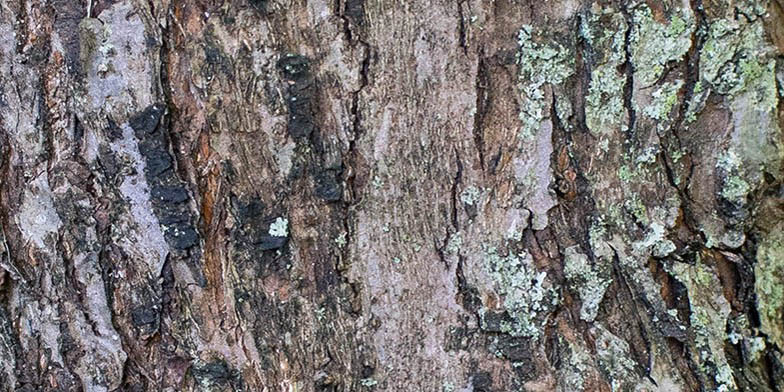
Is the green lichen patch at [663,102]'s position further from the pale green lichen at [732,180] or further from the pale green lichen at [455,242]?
the pale green lichen at [455,242]

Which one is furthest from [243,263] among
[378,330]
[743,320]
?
[743,320]

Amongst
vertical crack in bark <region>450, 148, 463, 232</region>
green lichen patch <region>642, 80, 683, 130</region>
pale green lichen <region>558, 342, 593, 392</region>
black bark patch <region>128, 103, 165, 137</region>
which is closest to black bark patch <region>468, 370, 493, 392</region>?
pale green lichen <region>558, 342, 593, 392</region>

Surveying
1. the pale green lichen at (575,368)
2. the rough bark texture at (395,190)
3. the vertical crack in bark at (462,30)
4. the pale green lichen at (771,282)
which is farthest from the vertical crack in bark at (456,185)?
the pale green lichen at (771,282)

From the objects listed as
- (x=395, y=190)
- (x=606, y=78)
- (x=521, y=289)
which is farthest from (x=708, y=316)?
(x=395, y=190)

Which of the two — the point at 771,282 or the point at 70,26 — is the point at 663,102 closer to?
the point at 771,282

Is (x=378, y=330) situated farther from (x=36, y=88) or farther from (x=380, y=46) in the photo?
(x=36, y=88)

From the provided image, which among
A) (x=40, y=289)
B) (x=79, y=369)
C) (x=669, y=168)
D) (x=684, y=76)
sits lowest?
(x=79, y=369)

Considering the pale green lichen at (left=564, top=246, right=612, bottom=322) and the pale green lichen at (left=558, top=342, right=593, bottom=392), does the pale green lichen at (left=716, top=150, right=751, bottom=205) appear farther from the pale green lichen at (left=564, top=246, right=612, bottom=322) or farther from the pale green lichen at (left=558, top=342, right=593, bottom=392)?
the pale green lichen at (left=558, top=342, right=593, bottom=392)
